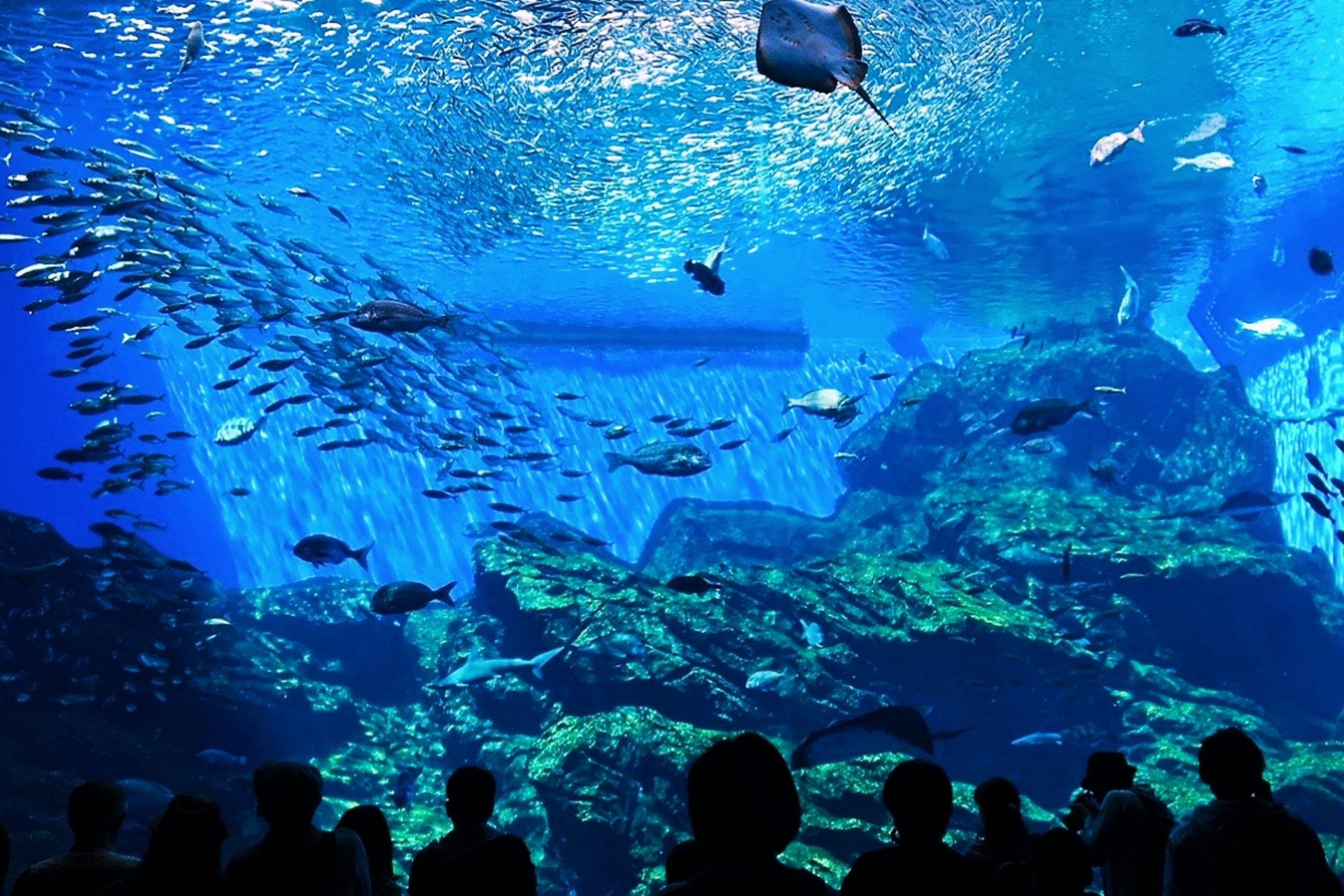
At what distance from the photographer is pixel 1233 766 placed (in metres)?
2.45

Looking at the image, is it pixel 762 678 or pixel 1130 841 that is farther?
pixel 762 678

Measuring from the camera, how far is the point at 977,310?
1246 inches

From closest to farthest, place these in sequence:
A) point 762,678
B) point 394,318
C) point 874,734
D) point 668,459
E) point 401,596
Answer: point 874,734, point 394,318, point 401,596, point 668,459, point 762,678

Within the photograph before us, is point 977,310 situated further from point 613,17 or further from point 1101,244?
point 613,17

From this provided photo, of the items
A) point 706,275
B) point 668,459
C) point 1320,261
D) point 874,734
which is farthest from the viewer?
point 1320,261

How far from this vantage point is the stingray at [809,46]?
306cm

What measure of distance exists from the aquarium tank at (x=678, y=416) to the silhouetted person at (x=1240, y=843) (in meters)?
2.99

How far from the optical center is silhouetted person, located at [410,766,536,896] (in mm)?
2285

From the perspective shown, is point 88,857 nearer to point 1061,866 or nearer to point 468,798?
point 468,798

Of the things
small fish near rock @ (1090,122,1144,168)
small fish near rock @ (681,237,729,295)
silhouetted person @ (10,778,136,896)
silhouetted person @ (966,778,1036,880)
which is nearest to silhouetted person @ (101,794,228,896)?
silhouetted person @ (10,778,136,896)

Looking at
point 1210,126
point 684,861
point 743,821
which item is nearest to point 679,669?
point 684,861

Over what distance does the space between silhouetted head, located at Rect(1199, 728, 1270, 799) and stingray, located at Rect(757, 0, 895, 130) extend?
2.61 m

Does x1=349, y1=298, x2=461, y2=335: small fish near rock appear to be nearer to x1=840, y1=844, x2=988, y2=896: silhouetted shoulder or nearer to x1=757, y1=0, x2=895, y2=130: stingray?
x1=757, y1=0, x2=895, y2=130: stingray

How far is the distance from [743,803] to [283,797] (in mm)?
1748
